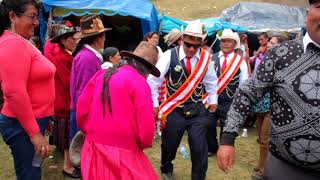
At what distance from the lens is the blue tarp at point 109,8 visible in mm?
8867

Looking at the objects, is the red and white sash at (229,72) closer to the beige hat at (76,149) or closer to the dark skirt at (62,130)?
the dark skirt at (62,130)

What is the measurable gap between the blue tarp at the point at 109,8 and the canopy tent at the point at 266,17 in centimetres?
267

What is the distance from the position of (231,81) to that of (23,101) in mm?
3705

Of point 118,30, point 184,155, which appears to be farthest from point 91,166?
point 118,30

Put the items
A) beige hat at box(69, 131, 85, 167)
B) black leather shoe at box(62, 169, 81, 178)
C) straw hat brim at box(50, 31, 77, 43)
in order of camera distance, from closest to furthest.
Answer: beige hat at box(69, 131, 85, 167), straw hat brim at box(50, 31, 77, 43), black leather shoe at box(62, 169, 81, 178)

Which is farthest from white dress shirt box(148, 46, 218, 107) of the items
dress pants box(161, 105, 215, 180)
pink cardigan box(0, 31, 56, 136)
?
pink cardigan box(0, 31, 56, 136)

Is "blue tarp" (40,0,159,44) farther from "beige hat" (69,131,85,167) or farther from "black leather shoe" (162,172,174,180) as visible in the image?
"beige hat" (69,131,85,167)

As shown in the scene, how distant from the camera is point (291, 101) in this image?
98.0 inches

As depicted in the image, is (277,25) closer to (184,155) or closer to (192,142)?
(184,155)

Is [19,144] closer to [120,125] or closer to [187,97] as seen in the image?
[120,125]

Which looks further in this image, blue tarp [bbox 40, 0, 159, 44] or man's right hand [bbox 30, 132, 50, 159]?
blue tarp [bbox 40, 0, 159, 44]

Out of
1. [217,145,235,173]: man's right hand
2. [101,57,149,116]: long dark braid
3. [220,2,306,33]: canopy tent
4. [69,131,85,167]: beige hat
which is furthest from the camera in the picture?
[220,2,306,33]: canopy tent

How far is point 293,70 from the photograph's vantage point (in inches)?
98.0

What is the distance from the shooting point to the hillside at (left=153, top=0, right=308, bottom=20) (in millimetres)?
20722
